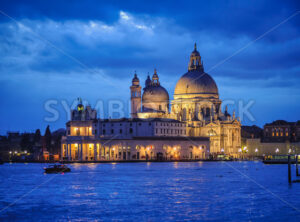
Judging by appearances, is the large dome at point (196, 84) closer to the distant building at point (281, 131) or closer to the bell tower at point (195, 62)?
the bell tower at point (195, 62)

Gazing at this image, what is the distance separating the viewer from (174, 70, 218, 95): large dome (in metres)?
152

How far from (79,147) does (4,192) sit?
76108mm

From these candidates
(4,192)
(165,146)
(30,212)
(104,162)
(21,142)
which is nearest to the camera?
(30,212)

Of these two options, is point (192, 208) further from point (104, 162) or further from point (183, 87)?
point (183, 87)

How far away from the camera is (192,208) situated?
1561 inches

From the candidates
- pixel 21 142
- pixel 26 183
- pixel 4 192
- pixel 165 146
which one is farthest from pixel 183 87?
pixel 4 192

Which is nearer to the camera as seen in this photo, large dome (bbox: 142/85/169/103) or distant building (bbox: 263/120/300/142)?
large dome (bbox: 142/85/169/103)

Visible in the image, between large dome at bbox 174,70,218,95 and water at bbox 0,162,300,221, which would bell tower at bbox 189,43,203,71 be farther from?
water at bbox 0,162,300,221

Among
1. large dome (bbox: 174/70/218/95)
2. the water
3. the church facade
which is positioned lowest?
the water

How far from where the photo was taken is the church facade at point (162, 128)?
127 metres

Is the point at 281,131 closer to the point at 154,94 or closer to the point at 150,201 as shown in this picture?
the point at 154,94

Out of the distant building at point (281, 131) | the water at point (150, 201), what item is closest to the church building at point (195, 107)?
the distant building at point (281, 131)

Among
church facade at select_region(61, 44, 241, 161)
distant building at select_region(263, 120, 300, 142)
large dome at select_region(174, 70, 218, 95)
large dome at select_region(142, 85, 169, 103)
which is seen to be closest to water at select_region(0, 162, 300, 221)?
church facade at select_region(61, 44, 241, 161)

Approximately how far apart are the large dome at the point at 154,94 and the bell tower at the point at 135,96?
147 cm
